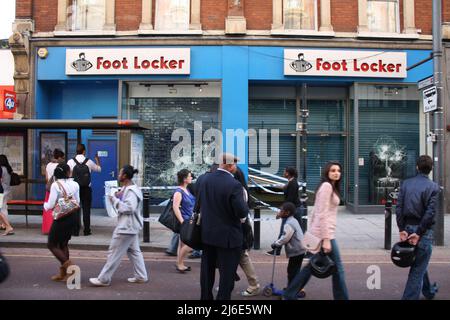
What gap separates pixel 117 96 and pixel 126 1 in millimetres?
3130

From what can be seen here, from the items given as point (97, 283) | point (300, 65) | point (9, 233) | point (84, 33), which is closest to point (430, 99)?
point (300, 65)

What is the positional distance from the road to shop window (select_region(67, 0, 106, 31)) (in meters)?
8.54

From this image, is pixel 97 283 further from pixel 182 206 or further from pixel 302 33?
pixel 302 33

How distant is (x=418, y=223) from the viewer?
223 inches

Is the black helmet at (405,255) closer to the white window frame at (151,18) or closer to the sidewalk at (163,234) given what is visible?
the sidewalk at (163,234)

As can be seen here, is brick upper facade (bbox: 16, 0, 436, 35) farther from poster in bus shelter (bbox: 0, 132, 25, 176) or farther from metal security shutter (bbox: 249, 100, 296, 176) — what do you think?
poster in bus shelter (bbox: 0, 132, 25, 176)

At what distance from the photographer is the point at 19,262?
8234 mm

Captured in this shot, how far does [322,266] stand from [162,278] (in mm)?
2967

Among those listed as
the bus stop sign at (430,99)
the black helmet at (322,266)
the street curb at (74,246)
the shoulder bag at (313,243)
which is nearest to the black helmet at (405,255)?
the black helmet at (322,266)

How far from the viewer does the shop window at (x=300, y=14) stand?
1511 cm

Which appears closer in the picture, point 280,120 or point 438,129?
point 438,129

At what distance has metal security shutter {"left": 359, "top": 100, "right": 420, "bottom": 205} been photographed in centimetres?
1522

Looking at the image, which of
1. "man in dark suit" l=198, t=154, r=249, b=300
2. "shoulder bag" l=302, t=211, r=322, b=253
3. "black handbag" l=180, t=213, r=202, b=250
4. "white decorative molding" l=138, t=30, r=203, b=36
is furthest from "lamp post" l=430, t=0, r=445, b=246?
"white decorative molding" l=138, t=30, r=203, b=36

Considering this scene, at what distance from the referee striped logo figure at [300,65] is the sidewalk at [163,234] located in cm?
476
